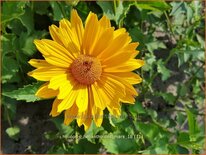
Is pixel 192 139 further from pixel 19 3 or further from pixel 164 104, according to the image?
pixel 19 3

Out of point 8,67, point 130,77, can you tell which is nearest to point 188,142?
point 130,77

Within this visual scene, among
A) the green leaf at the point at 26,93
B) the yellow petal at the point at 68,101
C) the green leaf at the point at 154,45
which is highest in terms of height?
the green leaf at the point at 154,45

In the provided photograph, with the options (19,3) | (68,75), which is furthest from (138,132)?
(19,3)

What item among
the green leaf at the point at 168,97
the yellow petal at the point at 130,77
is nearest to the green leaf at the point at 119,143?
the green leaf at the point at 168,97

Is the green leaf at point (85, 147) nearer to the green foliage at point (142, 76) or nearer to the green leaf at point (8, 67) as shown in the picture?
the green foliage at point (142, 76)

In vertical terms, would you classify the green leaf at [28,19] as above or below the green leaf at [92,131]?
above

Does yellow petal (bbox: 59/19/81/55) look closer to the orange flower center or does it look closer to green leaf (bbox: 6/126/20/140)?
the orange flower center

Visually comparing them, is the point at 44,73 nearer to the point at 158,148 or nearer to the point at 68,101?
the point at 68,101

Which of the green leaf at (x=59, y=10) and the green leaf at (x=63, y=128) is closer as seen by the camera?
the green leaf at (x=59, y=10)

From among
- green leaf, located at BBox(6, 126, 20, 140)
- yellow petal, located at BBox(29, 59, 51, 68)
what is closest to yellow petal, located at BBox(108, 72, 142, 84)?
yellow petal, located at BBox(29, 59, 51, 68)
